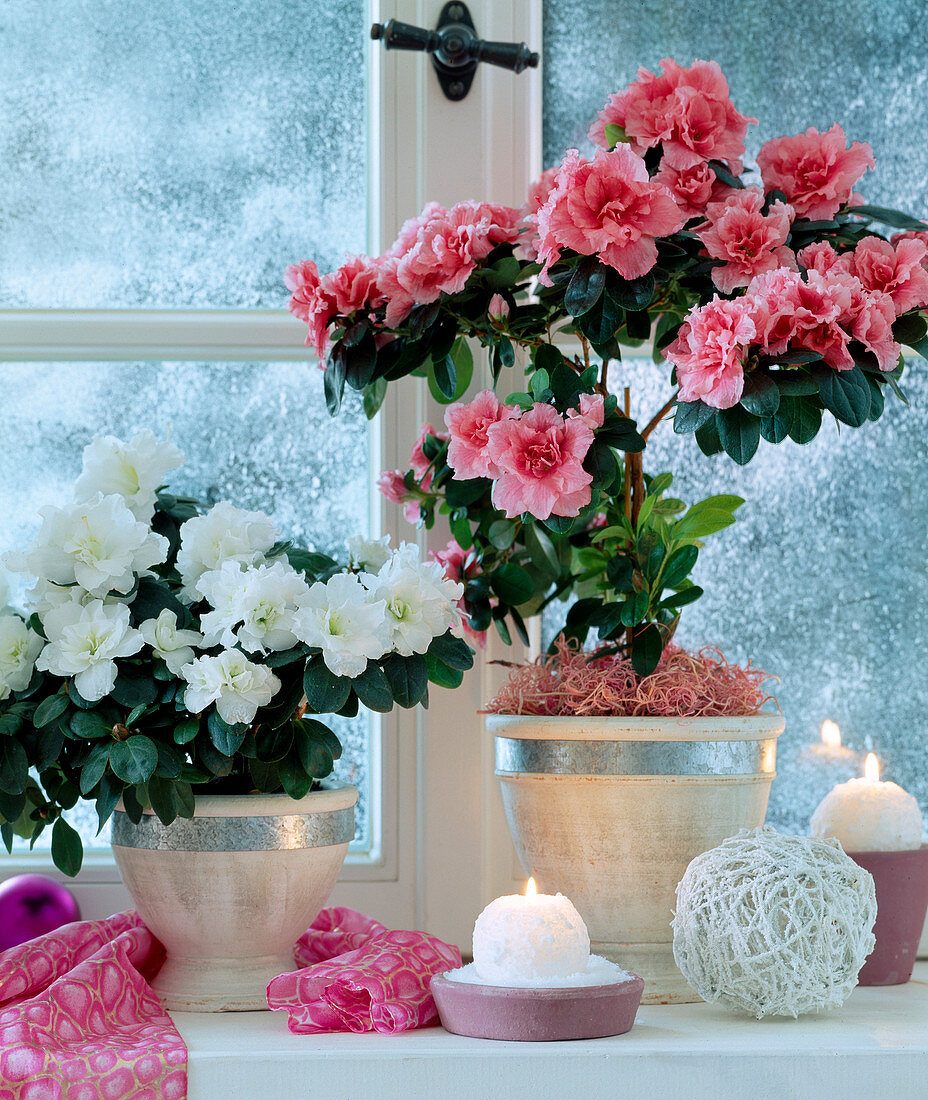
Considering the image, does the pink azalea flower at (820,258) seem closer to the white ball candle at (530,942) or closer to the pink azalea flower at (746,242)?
the pink azalea flower at (746,242)

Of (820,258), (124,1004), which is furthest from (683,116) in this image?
(124,1004)

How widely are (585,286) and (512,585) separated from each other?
32 centimetres

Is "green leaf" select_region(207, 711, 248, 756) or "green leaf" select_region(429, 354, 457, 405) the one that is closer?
"green leaf" select_region(207, 711, 248, 756)

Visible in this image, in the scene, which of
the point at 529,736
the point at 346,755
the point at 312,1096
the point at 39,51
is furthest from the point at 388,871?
the point at 39,51

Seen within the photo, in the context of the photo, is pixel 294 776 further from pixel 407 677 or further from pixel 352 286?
pixel 352 286

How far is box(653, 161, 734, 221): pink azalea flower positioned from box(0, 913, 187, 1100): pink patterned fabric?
836 mm

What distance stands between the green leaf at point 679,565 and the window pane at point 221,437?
16.4 inches

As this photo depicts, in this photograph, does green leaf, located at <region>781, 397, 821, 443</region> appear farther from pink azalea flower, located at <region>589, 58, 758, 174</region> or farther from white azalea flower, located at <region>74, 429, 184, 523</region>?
white azalea flower, located at <region>74, 429, 184, 523</region>

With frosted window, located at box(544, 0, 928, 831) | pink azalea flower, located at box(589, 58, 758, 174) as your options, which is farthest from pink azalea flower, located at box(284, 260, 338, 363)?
frosted window, located at box(544, 0, 928, 831)

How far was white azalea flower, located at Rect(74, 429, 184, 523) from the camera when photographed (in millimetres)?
1067

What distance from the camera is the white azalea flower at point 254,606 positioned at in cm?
95

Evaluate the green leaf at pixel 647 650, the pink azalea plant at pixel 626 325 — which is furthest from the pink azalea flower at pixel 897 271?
the green leaf at pixel 647 650

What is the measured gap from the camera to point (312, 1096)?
88 centimetres

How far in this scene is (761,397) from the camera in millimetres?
962
